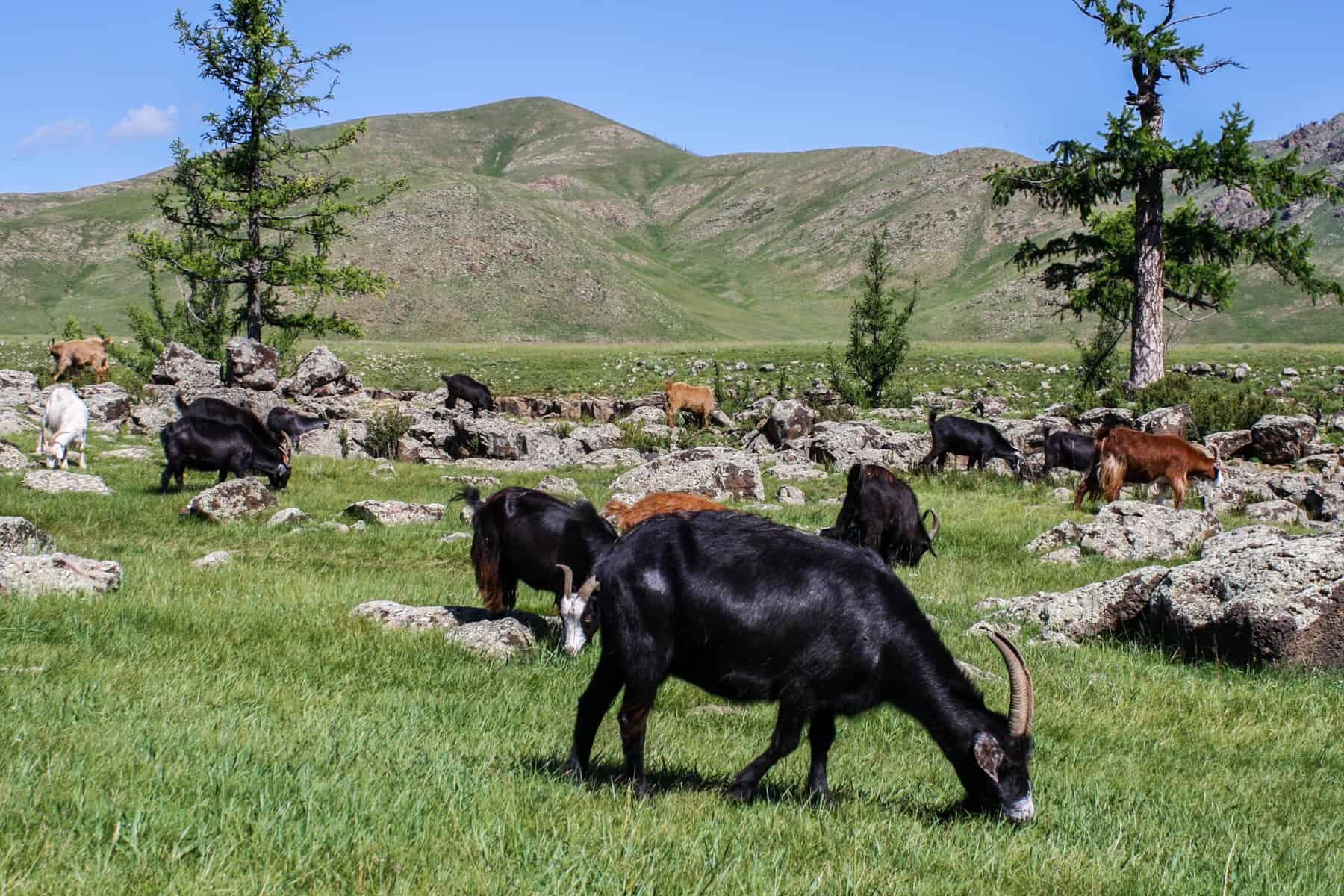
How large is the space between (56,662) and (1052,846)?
6.15 meters

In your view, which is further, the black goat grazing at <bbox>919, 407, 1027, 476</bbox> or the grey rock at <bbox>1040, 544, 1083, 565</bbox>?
the black goat grazing at <bbox>919, 407, 1027, 476</bbox>

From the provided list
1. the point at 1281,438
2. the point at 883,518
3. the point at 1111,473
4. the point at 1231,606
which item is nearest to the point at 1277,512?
the point at 1111,473

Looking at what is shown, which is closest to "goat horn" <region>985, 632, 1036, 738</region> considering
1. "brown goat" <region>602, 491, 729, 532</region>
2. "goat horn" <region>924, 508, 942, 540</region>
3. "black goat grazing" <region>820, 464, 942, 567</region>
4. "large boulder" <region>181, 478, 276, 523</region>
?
"brown goat" <region>602, 491, 729, 532</region>

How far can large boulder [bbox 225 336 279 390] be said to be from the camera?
32.0 m

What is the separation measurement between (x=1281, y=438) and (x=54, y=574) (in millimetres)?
22156

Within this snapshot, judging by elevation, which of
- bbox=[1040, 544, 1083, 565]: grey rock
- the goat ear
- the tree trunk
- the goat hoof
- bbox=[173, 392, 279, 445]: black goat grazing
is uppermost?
the tree trunk

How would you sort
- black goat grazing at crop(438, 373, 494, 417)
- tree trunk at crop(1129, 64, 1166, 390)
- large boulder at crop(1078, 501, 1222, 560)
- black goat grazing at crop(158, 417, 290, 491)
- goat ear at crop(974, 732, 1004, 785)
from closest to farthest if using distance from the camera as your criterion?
goat ear at crop(974, 732, 1004, 785) < large boulder at crop(1078, 501, 1222, 560) < black goat grazing at crop(158, 417, 290, 491) < tree trunk at crop(1129, 64, 1166, 390) < black goat grazing at crop(438, 373, 494, 417)

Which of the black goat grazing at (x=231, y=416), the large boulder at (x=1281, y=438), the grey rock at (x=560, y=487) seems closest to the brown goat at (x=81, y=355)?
the black goat grazing at (x=231, y=416)

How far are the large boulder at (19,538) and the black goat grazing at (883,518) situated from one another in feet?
29.4

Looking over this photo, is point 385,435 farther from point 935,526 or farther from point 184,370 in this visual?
point 935,526

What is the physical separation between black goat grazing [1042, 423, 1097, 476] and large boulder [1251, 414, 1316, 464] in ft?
12.0

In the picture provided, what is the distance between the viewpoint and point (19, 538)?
11094mm

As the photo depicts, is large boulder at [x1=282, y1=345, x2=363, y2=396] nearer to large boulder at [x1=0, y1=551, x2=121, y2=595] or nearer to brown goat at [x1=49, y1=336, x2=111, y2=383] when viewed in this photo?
brown goat at [x1=49, y1=336, x2=111, y2=383]

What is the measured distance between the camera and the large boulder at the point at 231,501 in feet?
48.9
